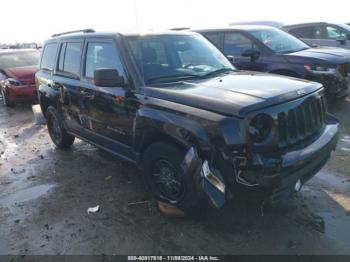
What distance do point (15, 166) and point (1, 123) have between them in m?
3.68

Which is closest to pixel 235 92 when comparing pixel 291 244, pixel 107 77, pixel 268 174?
pixel 268 174

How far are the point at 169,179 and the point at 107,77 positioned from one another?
1269 mm

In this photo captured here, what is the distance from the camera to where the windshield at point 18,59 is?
11141mm

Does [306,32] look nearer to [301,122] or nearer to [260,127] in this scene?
[301,122]

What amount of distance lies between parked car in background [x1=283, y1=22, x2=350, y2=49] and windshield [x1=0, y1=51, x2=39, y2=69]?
8673 millimetres

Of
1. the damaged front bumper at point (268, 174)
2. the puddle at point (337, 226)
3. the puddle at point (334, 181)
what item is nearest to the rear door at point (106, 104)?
the damaged front bumper at point (268, 174)

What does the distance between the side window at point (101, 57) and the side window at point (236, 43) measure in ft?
13.6

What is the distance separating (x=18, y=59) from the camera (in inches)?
453

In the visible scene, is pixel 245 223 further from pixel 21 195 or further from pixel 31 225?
pixel 21 195

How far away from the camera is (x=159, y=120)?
3449mm

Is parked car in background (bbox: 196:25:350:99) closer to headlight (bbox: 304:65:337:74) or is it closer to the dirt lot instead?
headlight (bbox: 304:65:337:74)

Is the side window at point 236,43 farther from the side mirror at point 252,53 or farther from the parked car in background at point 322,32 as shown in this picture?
the parked car in background at point 322,32

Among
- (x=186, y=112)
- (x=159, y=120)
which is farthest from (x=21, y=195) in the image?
(x=186, y=112)

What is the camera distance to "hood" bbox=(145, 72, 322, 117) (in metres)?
3.02
